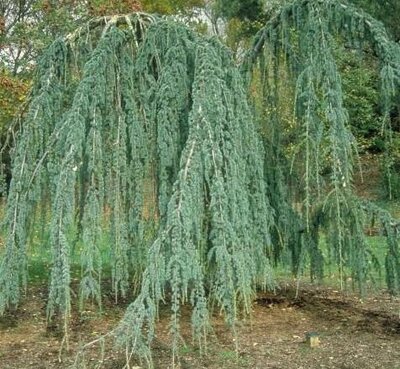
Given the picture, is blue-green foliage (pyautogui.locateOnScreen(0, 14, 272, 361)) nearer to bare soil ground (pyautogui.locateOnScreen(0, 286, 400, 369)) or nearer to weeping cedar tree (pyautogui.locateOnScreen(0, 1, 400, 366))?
weeping cedar tree (pyautogui.locateOnScreen(0, 1, 400, 366))

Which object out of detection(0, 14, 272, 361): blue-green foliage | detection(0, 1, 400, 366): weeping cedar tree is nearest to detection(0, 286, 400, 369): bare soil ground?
detection(0, 1, 400, 366): weeping cedar tree

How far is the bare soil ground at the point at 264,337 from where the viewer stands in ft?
15.5

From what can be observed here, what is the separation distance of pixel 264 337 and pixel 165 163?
1.76 meters

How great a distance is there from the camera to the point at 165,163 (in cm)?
431

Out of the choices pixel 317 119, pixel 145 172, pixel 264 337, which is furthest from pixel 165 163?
pixel 264 337

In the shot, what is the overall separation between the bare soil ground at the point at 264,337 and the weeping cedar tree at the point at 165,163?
386 millimetres

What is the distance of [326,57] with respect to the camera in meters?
4.63

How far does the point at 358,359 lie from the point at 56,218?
2302 millimetres

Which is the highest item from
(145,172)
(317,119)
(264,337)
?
(317,119)

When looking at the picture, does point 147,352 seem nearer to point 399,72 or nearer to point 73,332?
point 73,332

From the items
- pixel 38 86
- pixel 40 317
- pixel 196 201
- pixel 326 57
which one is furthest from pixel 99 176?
pixel 40 317

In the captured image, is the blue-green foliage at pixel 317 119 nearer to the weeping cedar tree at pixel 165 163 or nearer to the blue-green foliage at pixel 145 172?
the weeping cedar tree at pixel 165 163

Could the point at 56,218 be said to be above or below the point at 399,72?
below

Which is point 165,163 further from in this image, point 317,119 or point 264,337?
point 264,337
